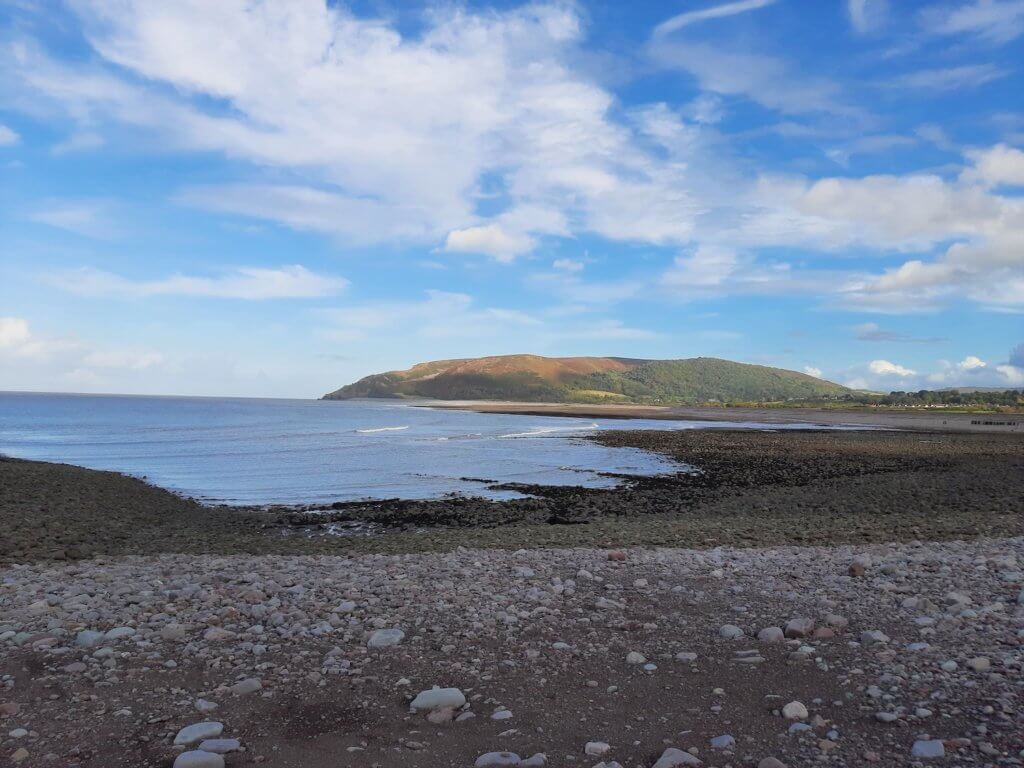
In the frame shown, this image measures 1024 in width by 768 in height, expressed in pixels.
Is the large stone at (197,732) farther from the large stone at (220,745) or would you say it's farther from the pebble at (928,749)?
the pebble at (928,749)

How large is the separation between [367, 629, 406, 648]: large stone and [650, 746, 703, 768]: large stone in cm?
350

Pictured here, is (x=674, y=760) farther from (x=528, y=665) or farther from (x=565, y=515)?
(x=565, y=515)

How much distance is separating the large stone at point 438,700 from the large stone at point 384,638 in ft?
4.58

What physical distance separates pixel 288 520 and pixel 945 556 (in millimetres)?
18665

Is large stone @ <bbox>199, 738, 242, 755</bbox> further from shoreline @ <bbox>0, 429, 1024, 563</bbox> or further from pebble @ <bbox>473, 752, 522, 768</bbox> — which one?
shoreline @ <bbox>0, 429, 1024, 563</bbox>

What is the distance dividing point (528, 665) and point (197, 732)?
3.13 metres

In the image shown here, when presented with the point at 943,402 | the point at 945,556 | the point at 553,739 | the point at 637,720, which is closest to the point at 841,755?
the point at 637,720

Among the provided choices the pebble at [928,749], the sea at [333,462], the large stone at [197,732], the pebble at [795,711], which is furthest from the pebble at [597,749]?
the sea at [333,462]

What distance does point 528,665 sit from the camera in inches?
274

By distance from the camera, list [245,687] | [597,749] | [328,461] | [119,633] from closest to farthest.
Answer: [597,749]
[245,687]
[119,633]
[328,461]

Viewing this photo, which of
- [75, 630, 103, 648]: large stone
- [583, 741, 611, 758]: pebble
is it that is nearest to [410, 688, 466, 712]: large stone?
[583, 741, 611, 758]: pebble

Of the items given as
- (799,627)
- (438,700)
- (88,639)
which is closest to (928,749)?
(799,627)

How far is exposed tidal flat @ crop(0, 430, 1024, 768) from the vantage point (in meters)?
5.28

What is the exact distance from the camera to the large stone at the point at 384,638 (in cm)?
745
